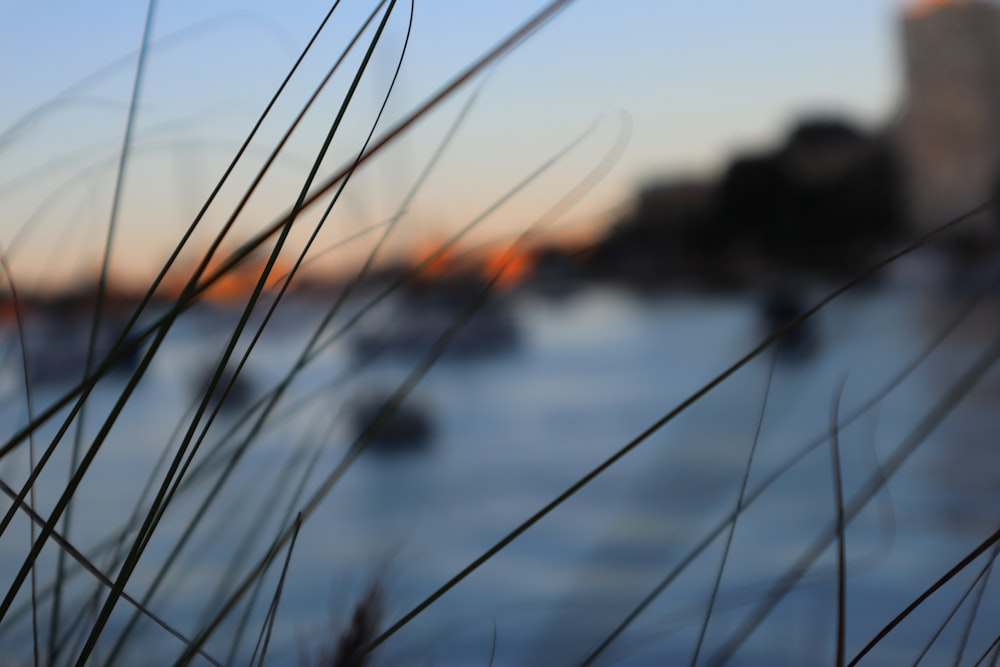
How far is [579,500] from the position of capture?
117cm

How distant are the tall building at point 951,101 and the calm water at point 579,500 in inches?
67.6

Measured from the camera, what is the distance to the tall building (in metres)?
3.84

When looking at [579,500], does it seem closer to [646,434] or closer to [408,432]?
[408,432]

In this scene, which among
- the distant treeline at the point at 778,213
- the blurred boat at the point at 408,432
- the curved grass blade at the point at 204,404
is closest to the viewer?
the curved grass blade at the point at 204,404

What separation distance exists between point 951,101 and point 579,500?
351 centimetres

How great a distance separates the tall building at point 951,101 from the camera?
3841 mm

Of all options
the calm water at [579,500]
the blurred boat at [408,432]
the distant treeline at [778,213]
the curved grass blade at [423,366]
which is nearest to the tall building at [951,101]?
the distant treeline at [778,213]

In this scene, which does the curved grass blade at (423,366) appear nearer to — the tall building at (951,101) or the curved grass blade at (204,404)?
the curved grass blade at (204,404)

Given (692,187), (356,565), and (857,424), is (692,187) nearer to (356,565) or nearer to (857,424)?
(857,424)

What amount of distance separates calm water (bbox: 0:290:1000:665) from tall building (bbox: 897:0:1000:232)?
1717 mm

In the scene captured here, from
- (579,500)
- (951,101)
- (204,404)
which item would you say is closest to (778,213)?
(951,101)

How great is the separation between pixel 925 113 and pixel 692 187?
1841mm

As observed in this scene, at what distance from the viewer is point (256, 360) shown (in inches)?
80.0

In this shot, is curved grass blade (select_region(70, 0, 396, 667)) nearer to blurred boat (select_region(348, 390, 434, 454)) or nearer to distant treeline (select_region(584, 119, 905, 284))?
blurred boat (select_region(348, 390, 434, 454))
